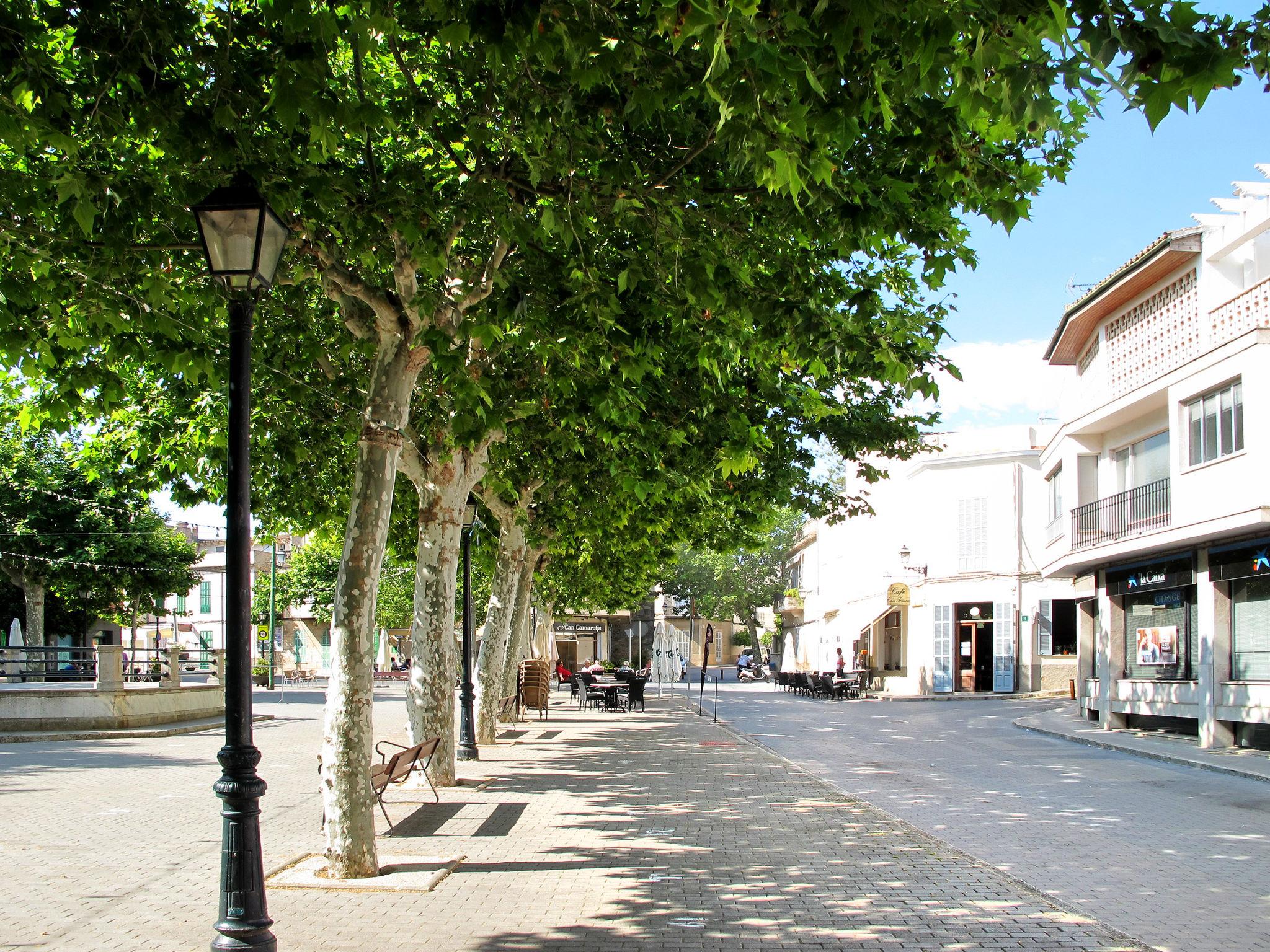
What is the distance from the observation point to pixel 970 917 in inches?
288

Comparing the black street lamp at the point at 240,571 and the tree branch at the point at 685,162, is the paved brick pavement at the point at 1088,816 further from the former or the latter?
the tree branch at the point at 685,162

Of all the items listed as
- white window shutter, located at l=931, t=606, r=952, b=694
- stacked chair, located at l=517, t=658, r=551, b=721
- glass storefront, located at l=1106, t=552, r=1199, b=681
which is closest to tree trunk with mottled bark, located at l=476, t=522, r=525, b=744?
stacked chair, located at l=517, t=658, r=551, b=721

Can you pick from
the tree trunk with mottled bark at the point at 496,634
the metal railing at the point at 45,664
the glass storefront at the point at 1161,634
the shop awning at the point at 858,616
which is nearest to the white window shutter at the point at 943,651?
the shop awning at the point at 858,616

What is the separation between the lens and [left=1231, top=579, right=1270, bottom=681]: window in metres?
19.9

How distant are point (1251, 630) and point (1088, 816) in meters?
10.2

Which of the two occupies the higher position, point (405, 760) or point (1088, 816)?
point (405, 760)

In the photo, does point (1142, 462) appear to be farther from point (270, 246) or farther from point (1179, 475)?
point (270, 246)

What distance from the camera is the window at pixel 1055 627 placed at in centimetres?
3947

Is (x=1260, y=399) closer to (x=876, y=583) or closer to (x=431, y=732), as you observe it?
(x=431, y=732)

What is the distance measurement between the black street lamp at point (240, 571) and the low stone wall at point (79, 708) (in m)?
18.9

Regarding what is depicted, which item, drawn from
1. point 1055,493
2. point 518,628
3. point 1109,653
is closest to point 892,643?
point 1055,493

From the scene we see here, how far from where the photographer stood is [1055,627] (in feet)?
130

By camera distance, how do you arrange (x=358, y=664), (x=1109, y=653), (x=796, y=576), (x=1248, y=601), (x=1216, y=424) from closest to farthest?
(x=358, y=664), (x=1216, y=424), (x=1248, y=601), (x=1109, y=653), (x=796, y=576)

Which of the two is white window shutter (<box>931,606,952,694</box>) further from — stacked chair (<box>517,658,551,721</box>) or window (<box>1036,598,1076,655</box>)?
stacked chair (<box>517,658,551,721</box>)
